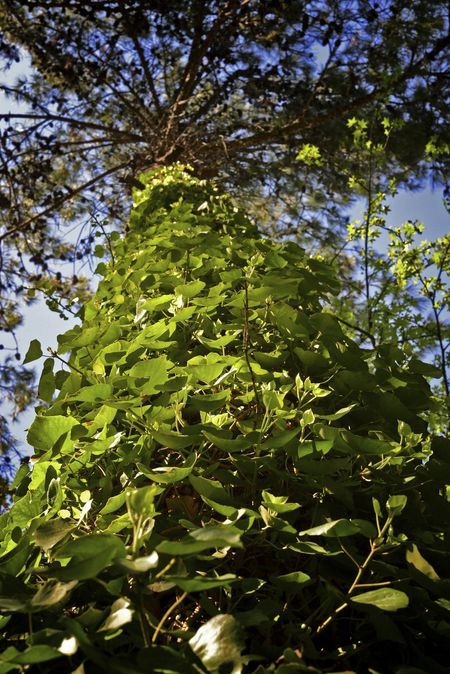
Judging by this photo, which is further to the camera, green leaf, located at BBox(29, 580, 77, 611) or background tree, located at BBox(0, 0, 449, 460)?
background tree, located at BBox(0, 0, 449, 460)

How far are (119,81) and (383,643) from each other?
5.83m

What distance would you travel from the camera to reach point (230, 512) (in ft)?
2.21

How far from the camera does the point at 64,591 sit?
0.51 meters

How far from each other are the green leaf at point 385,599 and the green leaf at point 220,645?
162 mm

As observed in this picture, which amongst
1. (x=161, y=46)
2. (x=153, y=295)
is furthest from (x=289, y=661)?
(x=161, y=46)

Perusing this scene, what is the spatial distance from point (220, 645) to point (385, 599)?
201 mm

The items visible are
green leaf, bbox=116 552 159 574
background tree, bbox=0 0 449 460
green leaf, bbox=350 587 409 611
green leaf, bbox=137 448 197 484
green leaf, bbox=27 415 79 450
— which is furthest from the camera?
background tree, bbox=0 0 449 460

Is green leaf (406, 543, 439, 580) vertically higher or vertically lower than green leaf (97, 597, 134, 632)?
lower

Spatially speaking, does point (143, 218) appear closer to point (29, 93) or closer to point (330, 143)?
point (330, 143)

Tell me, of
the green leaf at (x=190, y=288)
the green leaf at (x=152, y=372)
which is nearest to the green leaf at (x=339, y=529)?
the green leaf at (x=152, y=372)

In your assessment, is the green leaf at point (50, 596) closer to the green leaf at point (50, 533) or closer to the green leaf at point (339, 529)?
the green leaf at point (50, 533)

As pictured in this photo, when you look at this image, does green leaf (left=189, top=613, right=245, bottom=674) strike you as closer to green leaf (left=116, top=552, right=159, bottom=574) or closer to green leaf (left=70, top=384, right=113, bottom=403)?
green leaf (left=116, top=552, right=159, bottom=574)

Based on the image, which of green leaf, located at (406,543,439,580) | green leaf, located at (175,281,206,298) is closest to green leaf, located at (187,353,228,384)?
green leaf, located at (175,281,206,298)

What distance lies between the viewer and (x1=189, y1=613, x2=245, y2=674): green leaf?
19.6 inches
